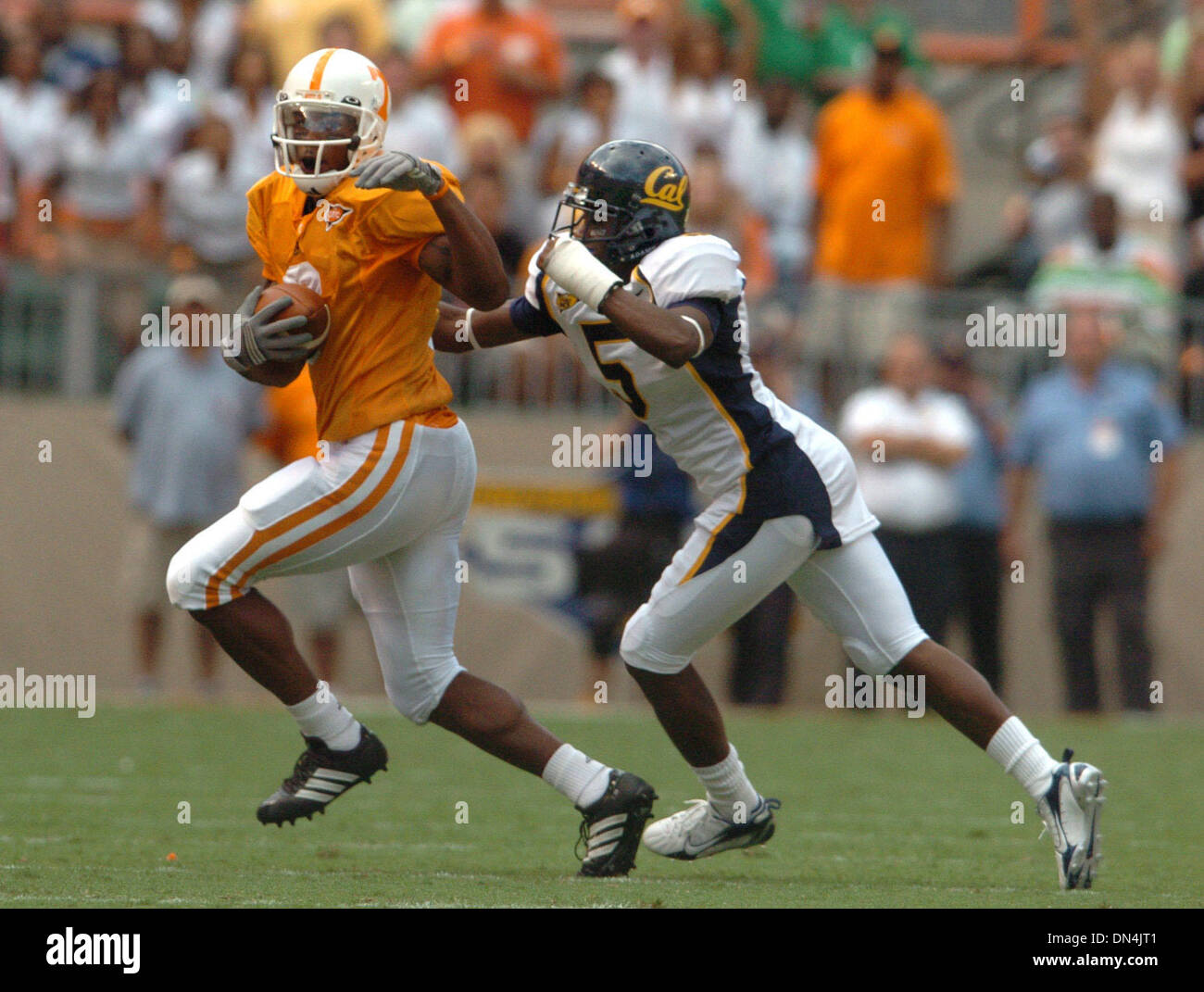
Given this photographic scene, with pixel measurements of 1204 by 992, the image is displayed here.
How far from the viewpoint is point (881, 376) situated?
11523 millimetres

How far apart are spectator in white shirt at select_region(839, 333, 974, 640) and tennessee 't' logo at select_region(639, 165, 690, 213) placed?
546 cm

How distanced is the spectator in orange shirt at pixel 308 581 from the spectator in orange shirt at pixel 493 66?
2231 mm

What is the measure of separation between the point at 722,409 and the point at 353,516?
1.01 metres

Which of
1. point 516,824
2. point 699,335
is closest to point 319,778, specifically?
point 516,824

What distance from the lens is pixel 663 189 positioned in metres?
5.36

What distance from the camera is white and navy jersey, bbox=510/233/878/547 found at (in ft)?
17.5

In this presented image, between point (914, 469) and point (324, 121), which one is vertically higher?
point (324, 121)

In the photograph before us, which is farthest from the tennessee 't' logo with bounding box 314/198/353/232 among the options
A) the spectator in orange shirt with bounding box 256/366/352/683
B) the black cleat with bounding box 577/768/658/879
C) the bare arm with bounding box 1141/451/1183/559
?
the bare arm with bounding box 1141/451/1183/559

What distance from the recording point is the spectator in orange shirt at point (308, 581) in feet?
35.1

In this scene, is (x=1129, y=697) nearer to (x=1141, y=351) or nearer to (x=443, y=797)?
(x=1141, y=351)

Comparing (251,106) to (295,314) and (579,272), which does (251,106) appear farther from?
(579,272)

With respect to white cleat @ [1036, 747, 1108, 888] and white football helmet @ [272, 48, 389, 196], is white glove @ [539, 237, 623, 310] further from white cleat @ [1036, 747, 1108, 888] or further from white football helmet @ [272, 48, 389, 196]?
white cleat @ [1036, 747, 1108, 888]

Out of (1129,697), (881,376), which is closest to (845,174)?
(881,376)

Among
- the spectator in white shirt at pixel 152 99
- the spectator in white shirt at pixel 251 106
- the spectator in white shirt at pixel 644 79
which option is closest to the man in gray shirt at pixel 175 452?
the spectator in white shirt at pixel 251 106
